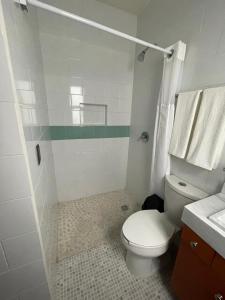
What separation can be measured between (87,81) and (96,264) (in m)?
1.90

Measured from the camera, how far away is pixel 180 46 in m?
1.06

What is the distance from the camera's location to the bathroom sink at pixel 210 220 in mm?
637

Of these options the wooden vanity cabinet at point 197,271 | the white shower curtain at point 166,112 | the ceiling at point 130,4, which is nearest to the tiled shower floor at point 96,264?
the wooden vanity cabinet at point 197,271

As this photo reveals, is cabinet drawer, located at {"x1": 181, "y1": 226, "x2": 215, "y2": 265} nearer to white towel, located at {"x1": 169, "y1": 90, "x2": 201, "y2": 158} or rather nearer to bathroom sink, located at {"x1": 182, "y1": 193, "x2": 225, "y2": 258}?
bathroom sink, located at {"x1": 182, "y1": 193, "x2": 225, "y2": 258}

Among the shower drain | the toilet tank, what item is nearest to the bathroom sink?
the toilet tank

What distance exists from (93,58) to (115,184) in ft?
5.84

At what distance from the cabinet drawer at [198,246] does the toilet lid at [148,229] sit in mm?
213

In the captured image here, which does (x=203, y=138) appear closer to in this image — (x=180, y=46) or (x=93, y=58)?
(x=180, y=46)

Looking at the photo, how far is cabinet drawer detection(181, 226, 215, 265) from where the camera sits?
0.69 meters

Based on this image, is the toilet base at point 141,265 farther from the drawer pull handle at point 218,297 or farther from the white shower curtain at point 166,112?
the white shower curtain at point 166,112

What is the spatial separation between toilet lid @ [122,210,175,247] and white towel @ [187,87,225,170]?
1.87ft

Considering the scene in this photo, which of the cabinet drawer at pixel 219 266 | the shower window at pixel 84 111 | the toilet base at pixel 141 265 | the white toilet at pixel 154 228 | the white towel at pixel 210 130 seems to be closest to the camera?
the cabinet drawer at pixel 219 266

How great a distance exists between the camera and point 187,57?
3.62 ft

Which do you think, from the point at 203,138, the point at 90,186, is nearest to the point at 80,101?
the point at 90,186
